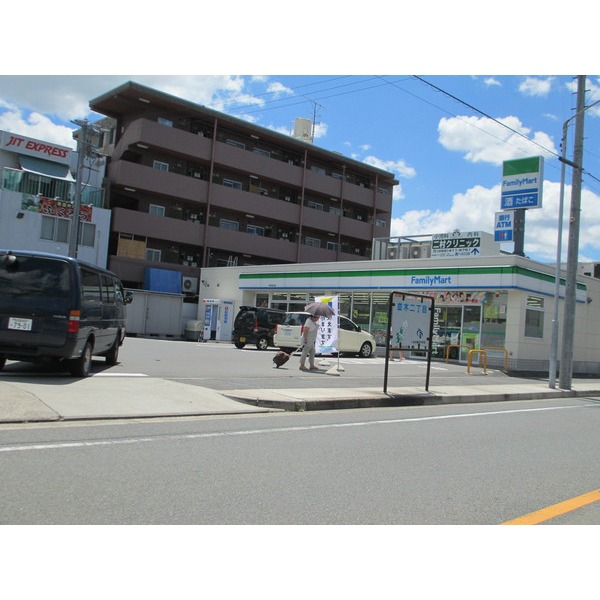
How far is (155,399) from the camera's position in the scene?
9.20m

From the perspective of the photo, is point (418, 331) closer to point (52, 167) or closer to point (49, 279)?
point (49, 279)

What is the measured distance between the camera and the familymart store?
23312 mm

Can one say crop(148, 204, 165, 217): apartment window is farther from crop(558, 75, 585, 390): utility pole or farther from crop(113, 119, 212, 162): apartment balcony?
crop(558, 75, 585, 390): utility pole

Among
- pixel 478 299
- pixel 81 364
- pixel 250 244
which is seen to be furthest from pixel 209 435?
pixel 250 244

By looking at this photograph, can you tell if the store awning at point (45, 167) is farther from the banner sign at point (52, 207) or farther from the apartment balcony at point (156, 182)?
the apartment balcony at point (156, 182)

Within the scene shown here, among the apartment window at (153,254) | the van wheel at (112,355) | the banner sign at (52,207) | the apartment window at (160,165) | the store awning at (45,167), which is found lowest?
the van wheel at (112,355)

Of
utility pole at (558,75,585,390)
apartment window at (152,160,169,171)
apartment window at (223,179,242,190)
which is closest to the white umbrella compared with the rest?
utility pole at (558,75,585,390)

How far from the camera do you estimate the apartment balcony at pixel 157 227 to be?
38.2m

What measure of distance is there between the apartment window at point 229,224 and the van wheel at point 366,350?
22067 mm

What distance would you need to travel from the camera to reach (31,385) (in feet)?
30.3

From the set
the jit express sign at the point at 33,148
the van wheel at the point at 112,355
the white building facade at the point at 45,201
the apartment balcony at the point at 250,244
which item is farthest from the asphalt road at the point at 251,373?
the apartment balcony at the point at 250,244

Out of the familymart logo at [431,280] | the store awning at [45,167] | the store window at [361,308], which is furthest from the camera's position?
the store awning at [45,167]

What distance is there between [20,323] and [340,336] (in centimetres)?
1541

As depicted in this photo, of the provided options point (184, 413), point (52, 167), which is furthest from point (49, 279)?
point (52, 167)
